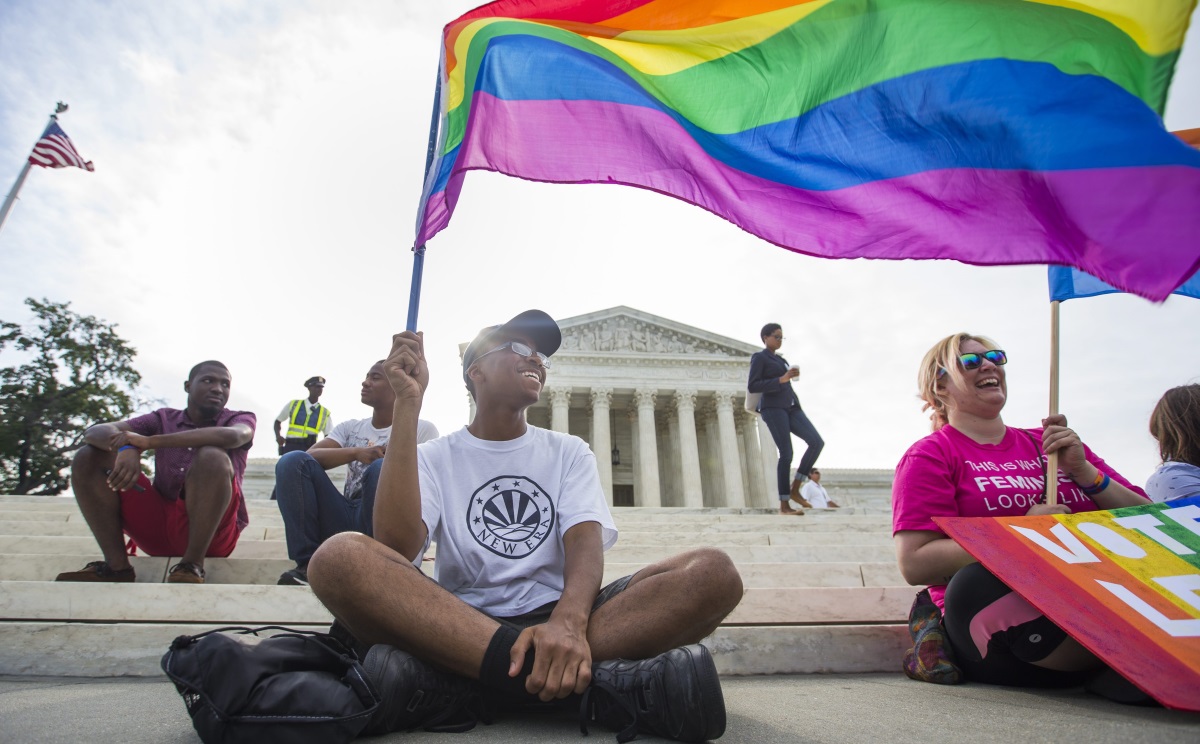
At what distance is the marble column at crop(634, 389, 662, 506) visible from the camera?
29391mm

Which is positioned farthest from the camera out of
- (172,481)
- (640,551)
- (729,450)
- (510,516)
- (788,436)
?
(729,450)

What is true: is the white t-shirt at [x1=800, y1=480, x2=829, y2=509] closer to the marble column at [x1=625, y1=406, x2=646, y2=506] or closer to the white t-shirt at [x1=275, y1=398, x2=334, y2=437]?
the white t-shirt at [x1=275, y1=398, x2=334, y2=437]

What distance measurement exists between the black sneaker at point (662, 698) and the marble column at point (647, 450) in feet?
89.4

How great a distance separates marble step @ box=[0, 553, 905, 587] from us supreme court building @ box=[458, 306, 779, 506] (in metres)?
24.7

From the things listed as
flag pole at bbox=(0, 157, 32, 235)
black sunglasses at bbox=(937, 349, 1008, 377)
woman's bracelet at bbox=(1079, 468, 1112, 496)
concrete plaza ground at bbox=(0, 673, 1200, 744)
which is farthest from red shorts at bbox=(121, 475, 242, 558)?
flag pole at bbox=(0, 157, 32, 235)

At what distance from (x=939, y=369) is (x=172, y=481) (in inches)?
187

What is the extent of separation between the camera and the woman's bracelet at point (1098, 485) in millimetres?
3044

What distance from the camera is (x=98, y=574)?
4.16m

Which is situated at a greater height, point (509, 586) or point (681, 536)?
point (509, 586)

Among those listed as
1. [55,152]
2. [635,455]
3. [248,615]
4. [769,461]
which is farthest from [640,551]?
[769,461]

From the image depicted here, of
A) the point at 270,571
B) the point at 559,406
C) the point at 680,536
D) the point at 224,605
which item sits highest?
the point at 224,605

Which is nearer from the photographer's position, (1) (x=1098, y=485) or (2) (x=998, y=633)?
(2) (x=998, y=633)

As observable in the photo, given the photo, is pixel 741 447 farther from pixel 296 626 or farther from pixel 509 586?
pixel 509 586

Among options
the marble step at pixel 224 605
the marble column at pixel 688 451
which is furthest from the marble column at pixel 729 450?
the marble step at pixel 224 605
